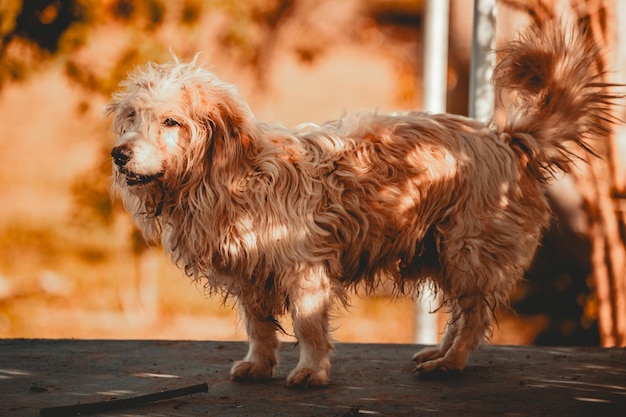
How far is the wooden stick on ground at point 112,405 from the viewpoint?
4.09 m

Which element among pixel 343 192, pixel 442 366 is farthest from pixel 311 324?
pixel 442 366

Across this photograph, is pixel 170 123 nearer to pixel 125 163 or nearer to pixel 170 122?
pixel 170 122

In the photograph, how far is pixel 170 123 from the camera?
463 centimetres

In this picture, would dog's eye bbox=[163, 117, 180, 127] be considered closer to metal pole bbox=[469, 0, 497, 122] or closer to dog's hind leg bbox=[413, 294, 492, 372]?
dog's hind leg bbox=[413, 294, 492, 372]

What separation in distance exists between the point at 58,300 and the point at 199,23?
187 inches

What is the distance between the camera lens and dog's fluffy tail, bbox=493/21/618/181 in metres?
5.21

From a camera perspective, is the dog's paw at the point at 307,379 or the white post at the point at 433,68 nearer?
the dog's paw at the point at 307,379

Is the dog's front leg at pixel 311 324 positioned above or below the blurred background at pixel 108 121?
below

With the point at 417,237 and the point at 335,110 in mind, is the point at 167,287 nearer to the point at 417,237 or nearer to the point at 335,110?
the point at 335,110

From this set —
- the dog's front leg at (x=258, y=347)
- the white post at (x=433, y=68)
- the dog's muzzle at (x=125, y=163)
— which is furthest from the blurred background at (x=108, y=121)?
the dog's muzzle at (x=125, y=163)

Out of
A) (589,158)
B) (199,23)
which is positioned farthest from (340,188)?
(199,23)

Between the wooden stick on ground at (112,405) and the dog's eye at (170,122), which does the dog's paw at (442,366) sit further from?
the dog's eye at (170,122)

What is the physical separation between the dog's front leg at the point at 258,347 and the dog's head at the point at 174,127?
0.82m

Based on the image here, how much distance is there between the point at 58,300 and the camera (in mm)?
14328
